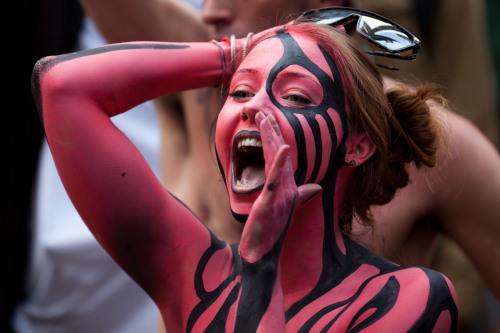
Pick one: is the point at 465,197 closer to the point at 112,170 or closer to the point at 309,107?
the point at 309,107

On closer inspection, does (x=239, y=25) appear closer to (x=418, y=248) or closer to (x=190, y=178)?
(x=190, y=178)

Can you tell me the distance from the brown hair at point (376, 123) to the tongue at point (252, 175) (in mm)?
215

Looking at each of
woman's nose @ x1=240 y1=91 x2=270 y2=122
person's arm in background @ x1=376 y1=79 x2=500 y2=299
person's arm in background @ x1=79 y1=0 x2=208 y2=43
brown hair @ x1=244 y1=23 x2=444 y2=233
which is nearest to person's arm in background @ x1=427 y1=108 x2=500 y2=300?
person's arm in background @ x1=376 y1=79 x2=500 y2=299

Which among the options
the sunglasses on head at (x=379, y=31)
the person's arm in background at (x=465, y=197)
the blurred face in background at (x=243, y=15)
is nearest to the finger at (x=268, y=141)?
the sunglasses on head at (x=379, y=31)

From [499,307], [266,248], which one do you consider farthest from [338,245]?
[499,307]

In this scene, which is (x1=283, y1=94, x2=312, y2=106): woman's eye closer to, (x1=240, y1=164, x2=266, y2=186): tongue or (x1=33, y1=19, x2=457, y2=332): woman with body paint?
(x1=33, y1=19, x2=457, y2=332): woman with body paint

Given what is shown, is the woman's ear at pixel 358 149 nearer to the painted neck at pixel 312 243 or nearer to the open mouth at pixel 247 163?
the painted neck at pixel 312 243

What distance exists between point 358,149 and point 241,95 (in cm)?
26

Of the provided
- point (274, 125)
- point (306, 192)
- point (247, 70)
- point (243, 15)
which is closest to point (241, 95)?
point (247, 70)

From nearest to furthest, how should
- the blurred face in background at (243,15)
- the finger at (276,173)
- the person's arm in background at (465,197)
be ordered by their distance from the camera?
the finger at (276,173) < the person's arm in background at (465,197) < the blurred face in background at (243,15)

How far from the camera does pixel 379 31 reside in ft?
5.41

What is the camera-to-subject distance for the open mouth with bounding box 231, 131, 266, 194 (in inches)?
57.0

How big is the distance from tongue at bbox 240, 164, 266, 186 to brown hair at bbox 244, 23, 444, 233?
8.5 inches

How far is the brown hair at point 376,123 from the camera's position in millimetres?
1564
